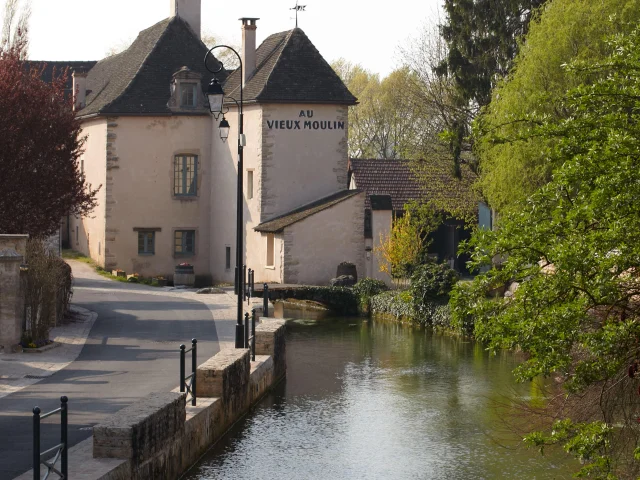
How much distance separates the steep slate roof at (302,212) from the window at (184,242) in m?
4.79

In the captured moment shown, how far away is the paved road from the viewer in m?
14.1

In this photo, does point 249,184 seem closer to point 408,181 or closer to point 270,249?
point 270,249

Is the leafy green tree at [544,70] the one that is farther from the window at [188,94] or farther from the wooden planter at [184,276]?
the window at [188,94]

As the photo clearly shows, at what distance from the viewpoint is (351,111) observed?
67875 millimetres

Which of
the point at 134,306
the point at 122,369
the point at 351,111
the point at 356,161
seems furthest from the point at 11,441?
the point at 351,111

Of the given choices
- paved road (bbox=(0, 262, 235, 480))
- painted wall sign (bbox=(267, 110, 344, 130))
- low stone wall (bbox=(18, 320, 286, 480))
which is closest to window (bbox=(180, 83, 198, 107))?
painted wall sign (bbox=(267, 110, 344, 130))

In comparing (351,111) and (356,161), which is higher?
(351,111)

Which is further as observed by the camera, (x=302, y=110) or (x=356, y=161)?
(x=356, y=161)

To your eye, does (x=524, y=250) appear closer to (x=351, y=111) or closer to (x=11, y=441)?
(x=11, y=441)

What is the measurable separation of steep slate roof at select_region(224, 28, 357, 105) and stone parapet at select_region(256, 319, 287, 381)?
19.3 meters

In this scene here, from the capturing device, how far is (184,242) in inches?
1759

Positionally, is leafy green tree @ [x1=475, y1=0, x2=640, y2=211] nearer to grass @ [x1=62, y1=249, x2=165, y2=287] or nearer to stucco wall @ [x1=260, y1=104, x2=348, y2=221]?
stucco wall @ [x1=260, y1=104, x2=348, y2=221]

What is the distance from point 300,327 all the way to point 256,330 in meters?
11.1

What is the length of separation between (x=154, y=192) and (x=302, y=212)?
7.20 m
